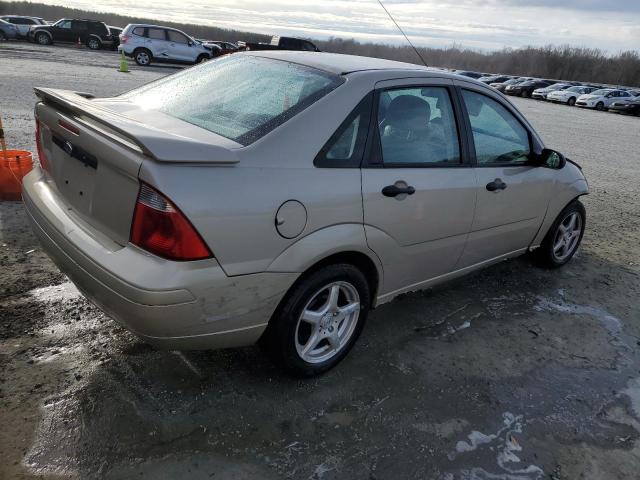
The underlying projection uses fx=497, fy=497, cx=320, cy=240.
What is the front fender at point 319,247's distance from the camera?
94.1 inches

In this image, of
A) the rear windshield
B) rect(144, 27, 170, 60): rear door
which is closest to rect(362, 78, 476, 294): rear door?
the rear windshield

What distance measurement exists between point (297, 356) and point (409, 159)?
1.31 m

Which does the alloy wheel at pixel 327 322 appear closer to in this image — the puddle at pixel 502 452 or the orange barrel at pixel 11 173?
the puddle at pixel 502 452

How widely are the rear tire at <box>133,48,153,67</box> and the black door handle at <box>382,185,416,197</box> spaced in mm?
24464

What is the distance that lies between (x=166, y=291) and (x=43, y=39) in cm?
3501

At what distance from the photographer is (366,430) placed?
2.55 metres

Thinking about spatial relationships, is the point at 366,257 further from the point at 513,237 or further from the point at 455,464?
the point at 513,237

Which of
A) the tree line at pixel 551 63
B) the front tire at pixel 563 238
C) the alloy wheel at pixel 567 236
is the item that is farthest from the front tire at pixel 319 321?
the tree line at pixel 551 63

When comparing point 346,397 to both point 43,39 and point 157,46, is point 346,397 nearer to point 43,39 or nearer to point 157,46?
point 157,46

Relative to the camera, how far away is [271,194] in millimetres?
2275

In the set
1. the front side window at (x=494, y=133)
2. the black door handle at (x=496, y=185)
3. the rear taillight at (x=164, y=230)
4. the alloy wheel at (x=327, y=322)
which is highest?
the front side window at (x=494, y=133)

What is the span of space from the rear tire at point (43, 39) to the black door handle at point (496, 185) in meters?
34.6

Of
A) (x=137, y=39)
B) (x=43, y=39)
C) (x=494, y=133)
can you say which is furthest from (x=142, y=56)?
(x=494, y=133)

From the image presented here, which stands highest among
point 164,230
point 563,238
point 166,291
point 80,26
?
point 164,230
